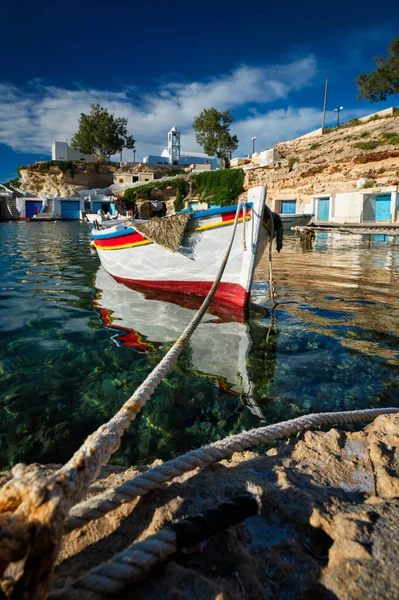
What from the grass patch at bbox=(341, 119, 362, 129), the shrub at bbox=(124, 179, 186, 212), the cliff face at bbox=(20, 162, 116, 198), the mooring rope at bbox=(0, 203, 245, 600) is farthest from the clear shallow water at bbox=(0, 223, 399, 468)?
the cliff face at bbox=(20, 162, 116, 198)

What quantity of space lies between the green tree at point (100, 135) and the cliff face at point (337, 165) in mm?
37512

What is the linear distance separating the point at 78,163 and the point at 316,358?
62.8 meters

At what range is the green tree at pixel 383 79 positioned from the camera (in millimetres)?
37656

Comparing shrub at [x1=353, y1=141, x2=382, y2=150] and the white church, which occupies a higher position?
the white church

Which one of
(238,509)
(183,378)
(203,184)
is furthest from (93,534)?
(203,184)

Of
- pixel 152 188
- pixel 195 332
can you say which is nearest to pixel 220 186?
pixel 152 188

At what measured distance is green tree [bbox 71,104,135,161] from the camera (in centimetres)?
6281

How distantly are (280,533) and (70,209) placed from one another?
5273 cm

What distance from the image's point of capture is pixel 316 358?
3.78 m

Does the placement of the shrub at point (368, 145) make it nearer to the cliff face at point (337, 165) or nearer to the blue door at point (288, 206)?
the cliff face at point (337, 165)

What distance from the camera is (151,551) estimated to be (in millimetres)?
1021

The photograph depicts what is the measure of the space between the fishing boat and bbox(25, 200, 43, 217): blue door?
1877 inches

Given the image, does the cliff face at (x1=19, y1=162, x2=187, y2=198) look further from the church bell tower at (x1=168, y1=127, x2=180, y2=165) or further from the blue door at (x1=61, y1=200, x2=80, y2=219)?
the church bell tower at (x1=168, y1=127, x2=180, y2=165)

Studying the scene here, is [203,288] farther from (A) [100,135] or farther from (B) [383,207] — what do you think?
(A) [100,135]
